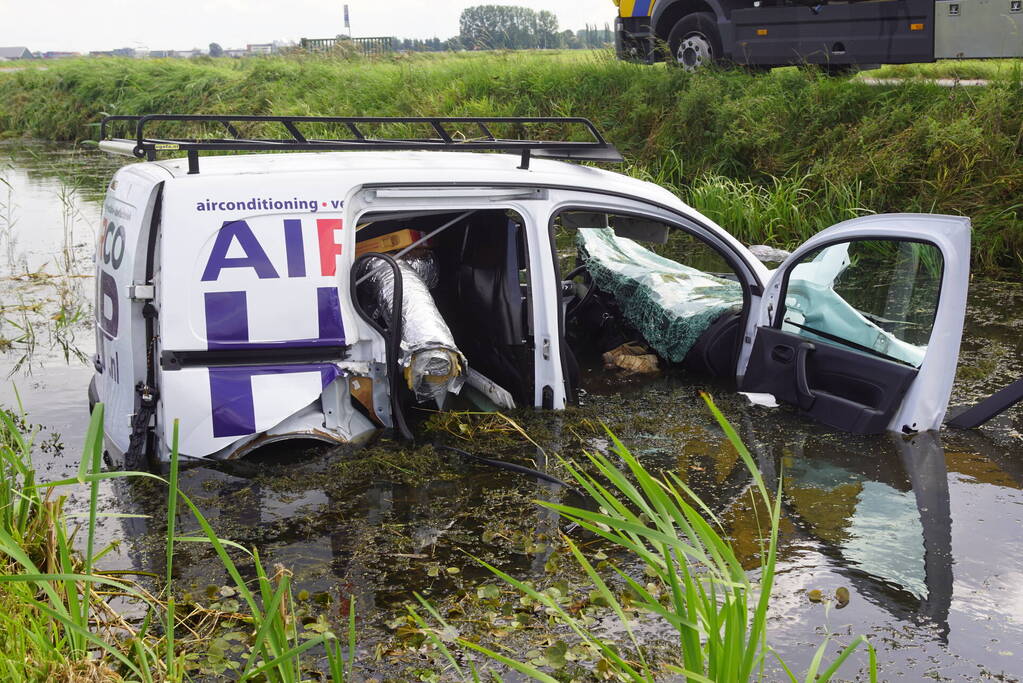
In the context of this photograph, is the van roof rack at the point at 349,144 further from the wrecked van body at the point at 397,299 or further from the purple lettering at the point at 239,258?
the purple lettering at the point at 239,258

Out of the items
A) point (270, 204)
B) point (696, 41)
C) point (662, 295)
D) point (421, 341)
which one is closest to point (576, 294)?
point (662, 295)

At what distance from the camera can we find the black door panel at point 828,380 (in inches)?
204

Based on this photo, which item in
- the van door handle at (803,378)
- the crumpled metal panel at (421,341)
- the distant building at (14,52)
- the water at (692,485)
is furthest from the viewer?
the distant building at (14,52)

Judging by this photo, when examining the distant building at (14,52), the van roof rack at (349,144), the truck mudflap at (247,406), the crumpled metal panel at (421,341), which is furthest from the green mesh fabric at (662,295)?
the distant building at (14,52)

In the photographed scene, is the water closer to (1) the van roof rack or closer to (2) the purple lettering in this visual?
(2) the purple lettering

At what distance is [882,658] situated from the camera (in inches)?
140

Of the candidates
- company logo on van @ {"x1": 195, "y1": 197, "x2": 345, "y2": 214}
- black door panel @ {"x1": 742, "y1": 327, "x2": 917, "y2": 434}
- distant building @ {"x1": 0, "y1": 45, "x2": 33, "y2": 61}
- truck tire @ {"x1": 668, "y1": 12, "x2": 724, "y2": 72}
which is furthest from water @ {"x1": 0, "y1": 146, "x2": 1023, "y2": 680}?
distant building @ {"x1": 0, "y1": 45, "x2": 33, "y2": 61}

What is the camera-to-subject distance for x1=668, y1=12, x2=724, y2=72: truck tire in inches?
578

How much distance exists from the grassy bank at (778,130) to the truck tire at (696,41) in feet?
1.18

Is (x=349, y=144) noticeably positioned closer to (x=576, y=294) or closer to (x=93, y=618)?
(x=576, y=294)

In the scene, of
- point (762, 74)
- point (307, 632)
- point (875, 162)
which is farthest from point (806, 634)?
point (762, 74)

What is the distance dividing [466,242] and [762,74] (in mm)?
9117

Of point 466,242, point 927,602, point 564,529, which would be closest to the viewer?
point 927,602

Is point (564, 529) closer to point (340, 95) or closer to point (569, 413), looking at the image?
point (569, 413)
